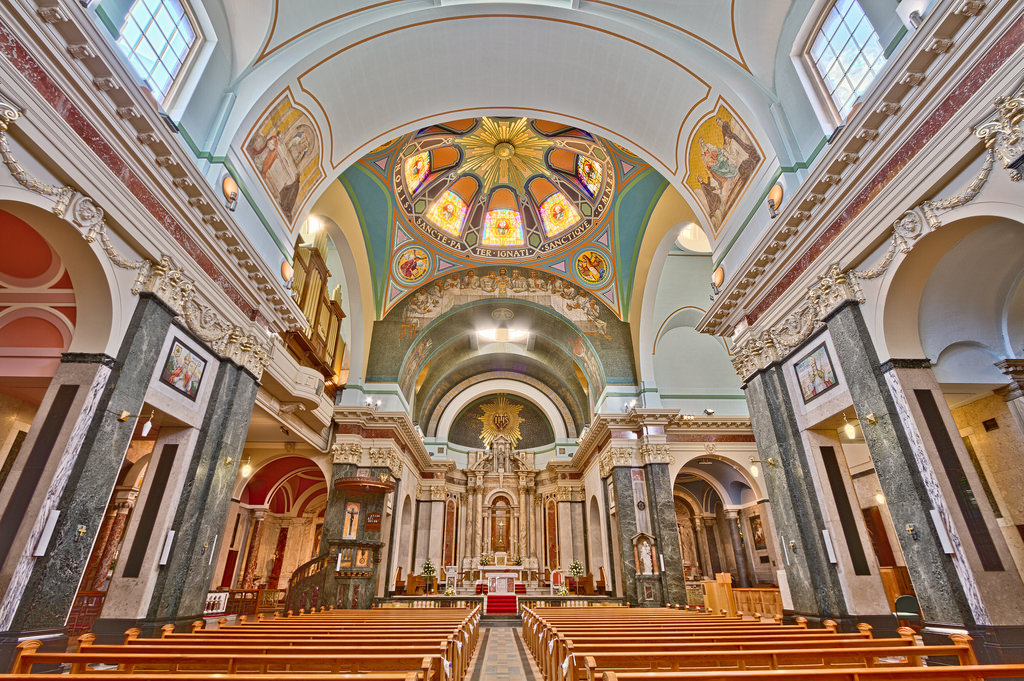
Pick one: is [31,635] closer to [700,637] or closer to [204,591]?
[204,591]

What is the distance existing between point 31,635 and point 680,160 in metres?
13.6

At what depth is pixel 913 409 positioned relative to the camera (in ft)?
21.3

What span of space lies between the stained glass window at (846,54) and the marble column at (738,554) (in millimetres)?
17167

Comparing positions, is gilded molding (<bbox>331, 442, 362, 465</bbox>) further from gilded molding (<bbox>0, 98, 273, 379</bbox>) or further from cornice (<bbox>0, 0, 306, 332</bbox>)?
cornice (<bbox>0, 0, 306, 332</bbox>)

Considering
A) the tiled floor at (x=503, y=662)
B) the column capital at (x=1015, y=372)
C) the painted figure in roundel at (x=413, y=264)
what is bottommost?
the tiled floor at (x=503, y=662)

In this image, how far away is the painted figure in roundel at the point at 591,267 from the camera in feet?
64.0

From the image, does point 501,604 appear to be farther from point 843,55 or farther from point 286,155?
point 843,55

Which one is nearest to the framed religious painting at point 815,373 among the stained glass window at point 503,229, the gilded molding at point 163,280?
the gilded molding at point 163,280

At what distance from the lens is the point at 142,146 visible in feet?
22.1

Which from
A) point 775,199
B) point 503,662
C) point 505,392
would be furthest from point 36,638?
point 505,392

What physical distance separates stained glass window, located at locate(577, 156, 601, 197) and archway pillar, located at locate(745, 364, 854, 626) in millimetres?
10691

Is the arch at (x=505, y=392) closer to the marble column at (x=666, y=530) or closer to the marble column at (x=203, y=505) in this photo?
the marble column at (x=666, y=530)

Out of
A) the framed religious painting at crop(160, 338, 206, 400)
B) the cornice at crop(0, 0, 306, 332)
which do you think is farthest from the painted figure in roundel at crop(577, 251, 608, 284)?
the framed religious painting at crop(160, 338, 206, 400)

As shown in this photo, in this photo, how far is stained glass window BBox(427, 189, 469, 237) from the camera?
19312 millimetres
